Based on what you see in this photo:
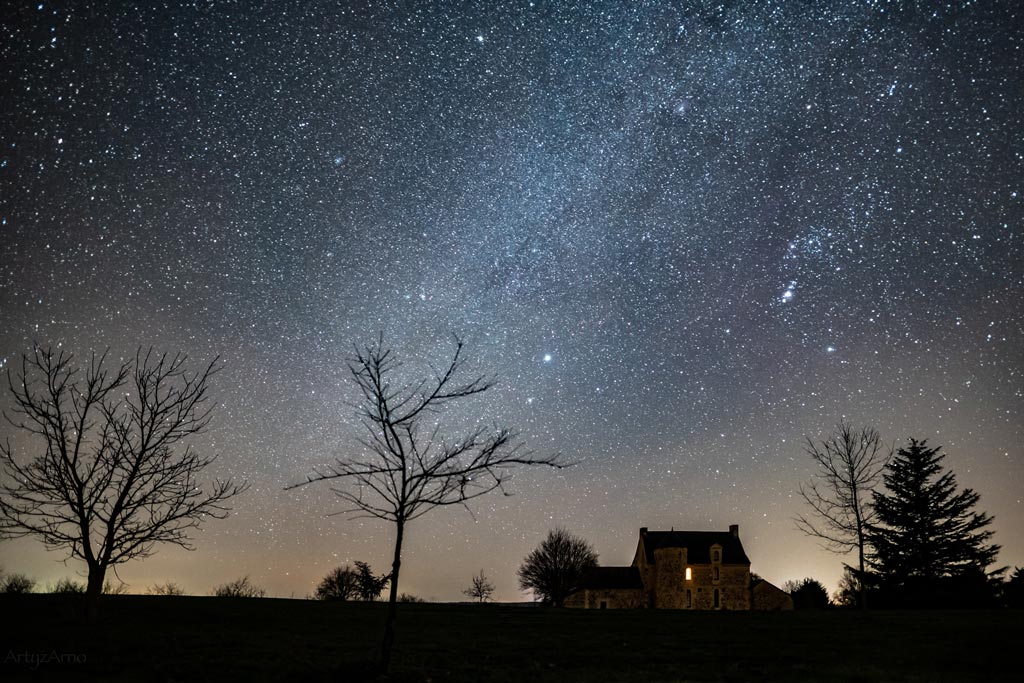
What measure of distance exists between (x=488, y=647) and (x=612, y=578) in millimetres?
56060

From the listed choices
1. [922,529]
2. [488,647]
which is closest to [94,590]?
[488,647]

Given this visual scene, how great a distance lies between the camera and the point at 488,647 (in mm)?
17312

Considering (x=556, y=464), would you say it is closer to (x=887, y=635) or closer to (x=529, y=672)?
(x=529, y=672)

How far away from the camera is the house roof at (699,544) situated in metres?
67.1

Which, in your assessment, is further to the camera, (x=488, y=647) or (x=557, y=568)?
(x=557, y=568)

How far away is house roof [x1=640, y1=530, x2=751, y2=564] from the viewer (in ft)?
220

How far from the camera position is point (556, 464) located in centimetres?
1226

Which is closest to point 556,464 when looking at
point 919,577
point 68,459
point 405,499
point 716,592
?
point 405,499

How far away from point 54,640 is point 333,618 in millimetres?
11292

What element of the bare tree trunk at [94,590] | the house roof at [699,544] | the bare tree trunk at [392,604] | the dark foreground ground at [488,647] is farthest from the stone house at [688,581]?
the bare tree trunk at [392,604]

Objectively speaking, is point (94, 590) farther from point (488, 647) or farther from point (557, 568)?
point (557, 568)

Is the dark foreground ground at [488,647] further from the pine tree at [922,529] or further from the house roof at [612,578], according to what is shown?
the house roof at [612,578]

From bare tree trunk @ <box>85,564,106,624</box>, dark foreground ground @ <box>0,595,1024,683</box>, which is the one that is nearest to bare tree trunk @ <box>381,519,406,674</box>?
dark foreground ground @ <box>0,595,1024,683</box>

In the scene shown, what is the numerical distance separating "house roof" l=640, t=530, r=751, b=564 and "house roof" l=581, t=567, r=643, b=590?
8.33ft
